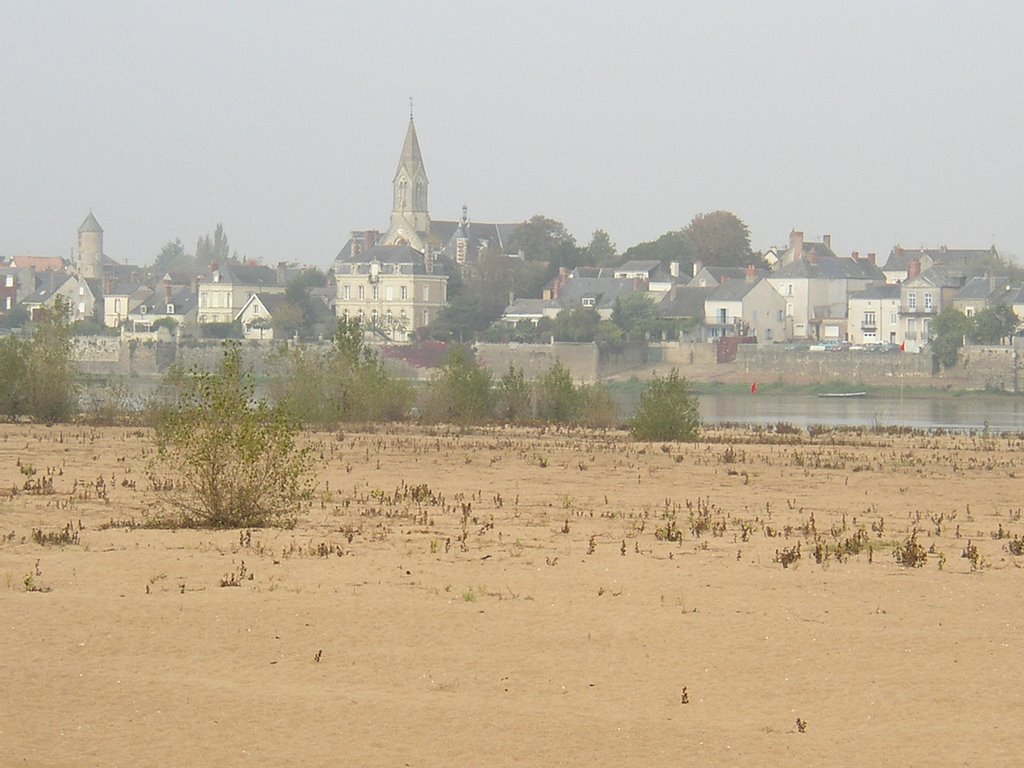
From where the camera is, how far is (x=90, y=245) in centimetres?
16225

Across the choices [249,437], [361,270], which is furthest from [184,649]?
[361,270]

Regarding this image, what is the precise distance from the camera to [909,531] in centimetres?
1891

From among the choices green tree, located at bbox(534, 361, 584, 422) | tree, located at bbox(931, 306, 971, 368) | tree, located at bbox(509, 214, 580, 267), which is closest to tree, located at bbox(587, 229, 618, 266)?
tree, located at bbox(509, 214, 580, 267)

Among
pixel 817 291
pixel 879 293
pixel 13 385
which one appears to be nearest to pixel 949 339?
pixel 879 293

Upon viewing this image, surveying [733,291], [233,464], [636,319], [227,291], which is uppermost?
[227,291]

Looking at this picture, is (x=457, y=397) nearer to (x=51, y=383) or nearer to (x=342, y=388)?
(x=342, y=388)

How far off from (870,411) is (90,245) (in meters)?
108

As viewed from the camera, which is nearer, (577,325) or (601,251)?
(577,325)

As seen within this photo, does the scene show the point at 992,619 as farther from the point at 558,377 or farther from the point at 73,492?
the point at 558,377

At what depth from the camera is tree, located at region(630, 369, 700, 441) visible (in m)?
37.3

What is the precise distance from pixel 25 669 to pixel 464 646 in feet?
9.91

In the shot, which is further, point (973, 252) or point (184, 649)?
point (973, 252)

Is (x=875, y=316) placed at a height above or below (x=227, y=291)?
below

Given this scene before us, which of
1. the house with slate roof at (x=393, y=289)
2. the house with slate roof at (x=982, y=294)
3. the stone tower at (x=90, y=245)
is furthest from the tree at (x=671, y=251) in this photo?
the stone tower at (x=90, y=245)
